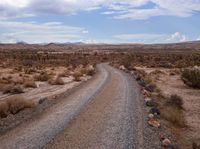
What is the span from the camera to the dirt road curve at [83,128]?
11.2 meters

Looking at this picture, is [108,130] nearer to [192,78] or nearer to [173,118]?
[173,118]

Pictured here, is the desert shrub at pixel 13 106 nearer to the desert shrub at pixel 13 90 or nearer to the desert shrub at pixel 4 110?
the desert shrub at pixel 4 110

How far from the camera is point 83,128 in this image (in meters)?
13.4

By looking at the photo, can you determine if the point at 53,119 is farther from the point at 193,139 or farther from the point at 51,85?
the point at 51,85

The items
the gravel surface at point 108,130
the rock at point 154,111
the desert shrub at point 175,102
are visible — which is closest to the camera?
the gravel surface at point 108,130

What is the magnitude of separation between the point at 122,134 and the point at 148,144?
4.52 ft

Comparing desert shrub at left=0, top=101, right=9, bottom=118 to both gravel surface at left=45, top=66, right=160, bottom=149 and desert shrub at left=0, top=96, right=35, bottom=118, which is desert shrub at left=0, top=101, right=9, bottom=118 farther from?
gravel surface at left=45, top=66, right=160, bottom=149

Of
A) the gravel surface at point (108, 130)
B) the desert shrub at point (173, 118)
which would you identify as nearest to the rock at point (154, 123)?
the gravel surface at point (108, 130)

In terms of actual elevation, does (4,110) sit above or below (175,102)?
above

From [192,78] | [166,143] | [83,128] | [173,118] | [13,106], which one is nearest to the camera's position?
[166,143]

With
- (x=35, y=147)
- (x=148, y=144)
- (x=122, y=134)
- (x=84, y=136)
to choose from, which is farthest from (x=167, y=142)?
(x=35, y=147)

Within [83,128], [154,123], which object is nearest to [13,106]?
[83,128]

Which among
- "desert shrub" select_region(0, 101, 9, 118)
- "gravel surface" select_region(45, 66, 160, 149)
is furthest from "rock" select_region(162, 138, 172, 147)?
"desert shrub" select_region(0, 101, 9, 118)

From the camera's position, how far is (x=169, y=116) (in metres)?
16.0
